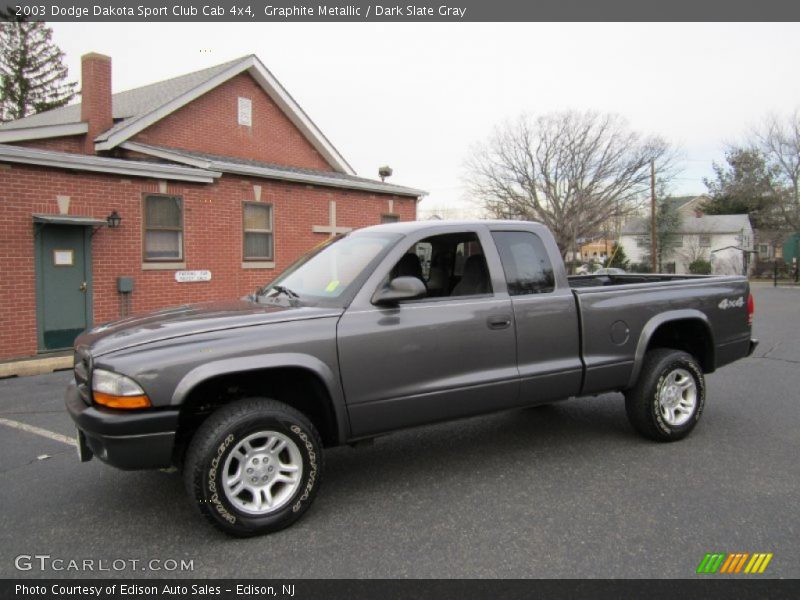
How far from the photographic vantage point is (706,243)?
54.3m

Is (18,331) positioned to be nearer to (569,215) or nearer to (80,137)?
(80,137)

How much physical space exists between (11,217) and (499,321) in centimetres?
896

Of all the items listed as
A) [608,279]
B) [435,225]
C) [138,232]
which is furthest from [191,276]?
[435,225]

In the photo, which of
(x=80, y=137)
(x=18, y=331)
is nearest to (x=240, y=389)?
(x=18, y=331)

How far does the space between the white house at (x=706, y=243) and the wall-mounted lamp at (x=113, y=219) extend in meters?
46.2

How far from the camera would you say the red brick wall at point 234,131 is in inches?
593

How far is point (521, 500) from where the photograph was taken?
3.84 m

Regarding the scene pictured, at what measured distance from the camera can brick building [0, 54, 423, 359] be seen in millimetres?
9977

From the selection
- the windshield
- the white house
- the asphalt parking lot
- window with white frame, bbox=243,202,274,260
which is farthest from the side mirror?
the white house

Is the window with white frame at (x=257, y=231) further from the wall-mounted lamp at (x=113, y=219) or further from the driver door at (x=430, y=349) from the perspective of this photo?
the driver door at (x=430, y=349)

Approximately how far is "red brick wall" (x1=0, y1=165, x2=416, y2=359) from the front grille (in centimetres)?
737

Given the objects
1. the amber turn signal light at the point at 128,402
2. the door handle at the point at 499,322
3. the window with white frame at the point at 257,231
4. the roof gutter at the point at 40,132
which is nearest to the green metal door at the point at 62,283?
the roof gutter at the point at 40,132

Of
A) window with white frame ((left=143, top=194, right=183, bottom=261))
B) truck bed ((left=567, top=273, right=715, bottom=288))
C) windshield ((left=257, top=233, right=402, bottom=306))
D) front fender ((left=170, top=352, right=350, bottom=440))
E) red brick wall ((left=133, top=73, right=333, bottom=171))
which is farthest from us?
red brick wall ((left=133, top=73, right=333, bottom=171))

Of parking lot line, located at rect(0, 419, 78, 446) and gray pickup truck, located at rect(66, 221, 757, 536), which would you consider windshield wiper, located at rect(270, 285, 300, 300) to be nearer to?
gray pickup truck, located at rect(66, 221, 757, 536)
